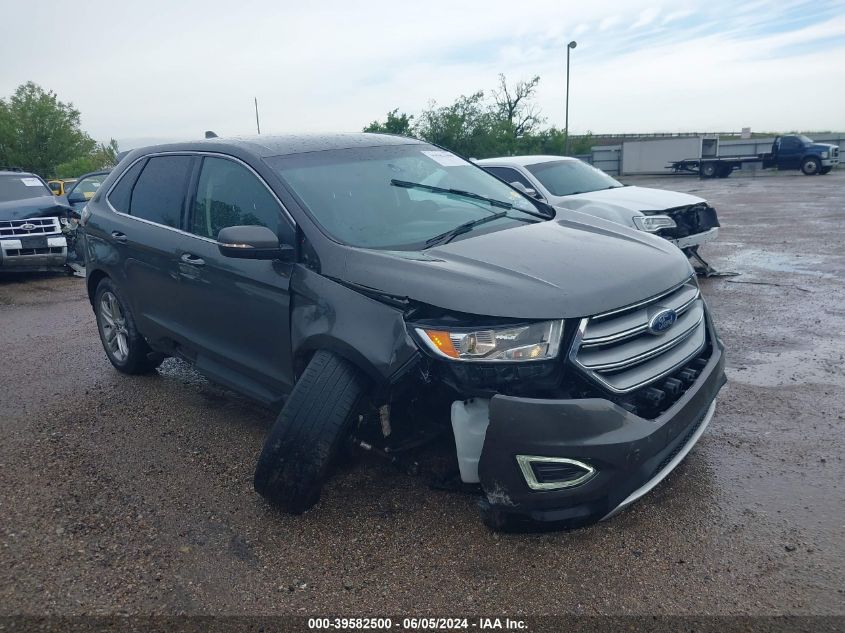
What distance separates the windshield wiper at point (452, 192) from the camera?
4.16m

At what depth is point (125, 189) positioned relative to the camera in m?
5.26

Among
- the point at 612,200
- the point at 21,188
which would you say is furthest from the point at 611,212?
the point at 21,188

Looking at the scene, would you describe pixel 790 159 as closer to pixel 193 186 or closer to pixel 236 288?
pixel 193 186

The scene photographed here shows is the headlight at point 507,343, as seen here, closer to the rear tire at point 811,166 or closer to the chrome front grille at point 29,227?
the chrome front grille at point 29,227

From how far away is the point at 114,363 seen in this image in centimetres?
584

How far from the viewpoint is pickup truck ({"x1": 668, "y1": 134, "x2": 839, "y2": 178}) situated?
30.1 meters

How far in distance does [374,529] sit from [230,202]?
2.04m

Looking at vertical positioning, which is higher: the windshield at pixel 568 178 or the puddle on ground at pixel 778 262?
the windshield at pixel 568 178

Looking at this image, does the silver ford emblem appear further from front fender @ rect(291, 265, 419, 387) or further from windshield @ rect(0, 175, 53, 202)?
windshield @ rect(0, 175, 53, 202)

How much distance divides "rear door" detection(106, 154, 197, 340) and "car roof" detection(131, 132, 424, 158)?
0.49 ft

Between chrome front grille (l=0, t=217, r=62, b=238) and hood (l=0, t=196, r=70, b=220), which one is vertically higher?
hood (l=0, t=196, r=70, b=220)

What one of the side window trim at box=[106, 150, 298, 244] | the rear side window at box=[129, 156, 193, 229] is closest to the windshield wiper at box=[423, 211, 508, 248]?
the side window trim at box=[106, 150, 298, 244]

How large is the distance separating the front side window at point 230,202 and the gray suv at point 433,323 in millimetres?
11

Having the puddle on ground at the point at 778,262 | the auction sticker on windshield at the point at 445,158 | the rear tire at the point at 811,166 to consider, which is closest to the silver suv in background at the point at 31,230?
the auction sticker on windshield at the point at 445,158
